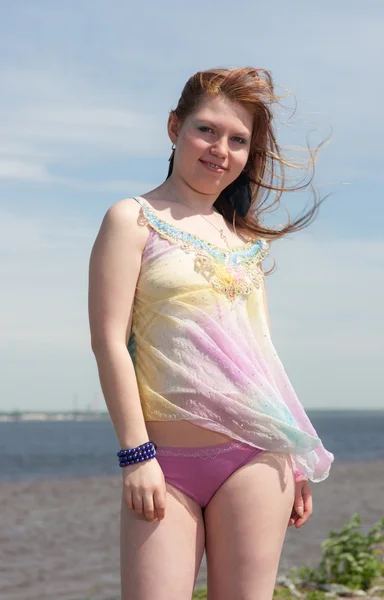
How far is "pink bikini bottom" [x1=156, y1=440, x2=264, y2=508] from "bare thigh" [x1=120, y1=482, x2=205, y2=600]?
41 millimetres

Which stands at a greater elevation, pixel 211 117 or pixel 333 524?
pixel 211 117

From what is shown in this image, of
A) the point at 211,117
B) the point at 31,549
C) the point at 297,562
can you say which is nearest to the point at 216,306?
the point at 211,117

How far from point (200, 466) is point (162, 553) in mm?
292

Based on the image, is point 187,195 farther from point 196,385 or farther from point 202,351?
point 196,385

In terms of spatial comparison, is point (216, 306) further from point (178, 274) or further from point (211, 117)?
point (211, 117)

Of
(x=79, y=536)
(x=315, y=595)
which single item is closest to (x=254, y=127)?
(x=315, y=595)

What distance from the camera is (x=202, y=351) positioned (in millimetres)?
3004

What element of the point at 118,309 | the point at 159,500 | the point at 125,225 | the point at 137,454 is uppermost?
the point at 125,225

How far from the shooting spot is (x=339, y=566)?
7.54m

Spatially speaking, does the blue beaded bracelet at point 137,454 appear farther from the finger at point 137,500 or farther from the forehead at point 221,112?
the forehead at point 221,112

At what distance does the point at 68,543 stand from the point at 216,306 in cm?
882

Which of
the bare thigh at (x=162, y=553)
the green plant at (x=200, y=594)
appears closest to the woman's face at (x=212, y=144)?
the bare thigh at (x=162, y=553)

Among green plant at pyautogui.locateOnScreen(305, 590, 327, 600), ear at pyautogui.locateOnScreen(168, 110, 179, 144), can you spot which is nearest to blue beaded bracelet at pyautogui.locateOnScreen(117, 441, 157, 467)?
ear at pyautogui.locateOnScreen(168, 110, 179, 144)

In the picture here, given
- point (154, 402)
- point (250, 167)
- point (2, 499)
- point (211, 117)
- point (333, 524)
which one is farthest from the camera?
point (2, 499)
